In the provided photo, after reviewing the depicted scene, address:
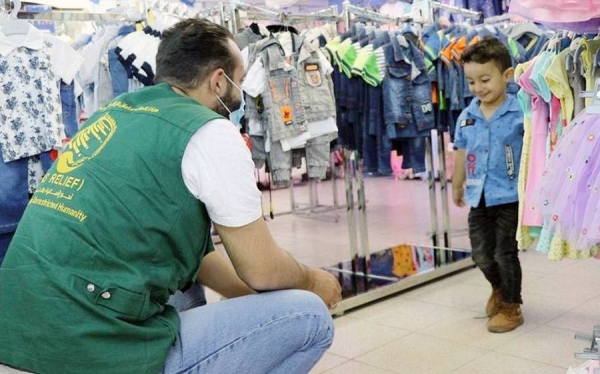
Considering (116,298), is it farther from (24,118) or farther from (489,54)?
(489,54)

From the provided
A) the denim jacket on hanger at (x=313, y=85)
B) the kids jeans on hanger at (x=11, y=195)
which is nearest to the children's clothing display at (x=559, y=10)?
the denim jacket on hanger at (x=313, y=85)

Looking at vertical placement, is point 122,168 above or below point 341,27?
below

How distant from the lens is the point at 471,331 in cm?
313

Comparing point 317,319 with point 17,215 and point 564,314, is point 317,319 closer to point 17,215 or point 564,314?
point 17,215

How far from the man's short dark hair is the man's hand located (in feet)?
2.01

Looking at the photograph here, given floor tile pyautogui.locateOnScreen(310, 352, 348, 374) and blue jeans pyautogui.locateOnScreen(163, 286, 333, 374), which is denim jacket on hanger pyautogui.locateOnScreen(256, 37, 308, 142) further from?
blue jeans pyautogui.locateOnScreen(163, 286, 333, 374)

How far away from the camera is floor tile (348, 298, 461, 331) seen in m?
3.31

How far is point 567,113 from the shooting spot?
2152mm

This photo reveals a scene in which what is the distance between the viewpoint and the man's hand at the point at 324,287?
1.83 m

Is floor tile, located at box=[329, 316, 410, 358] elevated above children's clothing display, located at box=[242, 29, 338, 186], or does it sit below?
below

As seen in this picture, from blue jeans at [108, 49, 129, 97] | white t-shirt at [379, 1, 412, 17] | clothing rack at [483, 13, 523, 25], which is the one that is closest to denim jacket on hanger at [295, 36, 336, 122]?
blue jeans at [108, 49, 129, 97]

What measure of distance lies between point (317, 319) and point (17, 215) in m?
1.81

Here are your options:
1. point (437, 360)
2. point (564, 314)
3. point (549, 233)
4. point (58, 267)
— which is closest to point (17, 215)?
point (58, 267)

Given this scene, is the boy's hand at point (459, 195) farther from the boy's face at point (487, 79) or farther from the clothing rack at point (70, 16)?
the clothing rack at point (70, 16)
